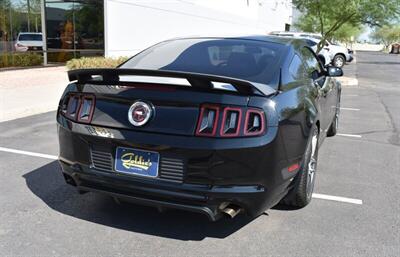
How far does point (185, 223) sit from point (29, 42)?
17341mm

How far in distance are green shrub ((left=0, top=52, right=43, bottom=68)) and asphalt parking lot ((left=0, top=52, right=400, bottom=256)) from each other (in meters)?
12.5

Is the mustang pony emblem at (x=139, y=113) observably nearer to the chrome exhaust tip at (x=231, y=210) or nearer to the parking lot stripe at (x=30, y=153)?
the chrome exhaust tip at (x=231, y=210)

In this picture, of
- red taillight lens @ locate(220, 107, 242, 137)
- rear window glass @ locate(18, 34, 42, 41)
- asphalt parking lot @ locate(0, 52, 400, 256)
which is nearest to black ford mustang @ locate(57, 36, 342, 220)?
red taillight lens @ locate(220, 107, 242, 137)

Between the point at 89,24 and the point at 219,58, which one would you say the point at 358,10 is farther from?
the point at 219,58

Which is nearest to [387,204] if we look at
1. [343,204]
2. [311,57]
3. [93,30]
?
[343,204]

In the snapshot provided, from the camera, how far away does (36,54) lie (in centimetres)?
1783

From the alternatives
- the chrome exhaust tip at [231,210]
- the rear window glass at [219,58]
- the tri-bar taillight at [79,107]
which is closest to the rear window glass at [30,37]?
the rear window glass at [219,58]

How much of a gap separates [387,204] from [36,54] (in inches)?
650

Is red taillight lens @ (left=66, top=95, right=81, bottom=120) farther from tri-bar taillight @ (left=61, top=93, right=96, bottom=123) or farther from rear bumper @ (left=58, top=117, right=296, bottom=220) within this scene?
rear bumper @ (left=58, top=117, right=296, bottom=220)

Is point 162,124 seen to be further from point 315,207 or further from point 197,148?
point 315,207

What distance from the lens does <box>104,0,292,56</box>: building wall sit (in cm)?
1752

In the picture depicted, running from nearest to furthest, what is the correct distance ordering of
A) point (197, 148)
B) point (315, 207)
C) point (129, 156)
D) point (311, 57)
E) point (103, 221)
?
point (197, 148)
point (129, 156)
point (103, 221)
point (315, 207)
point (311, 57)

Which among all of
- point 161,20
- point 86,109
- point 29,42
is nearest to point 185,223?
point 86,109

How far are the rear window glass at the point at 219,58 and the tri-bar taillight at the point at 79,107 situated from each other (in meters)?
0.88
